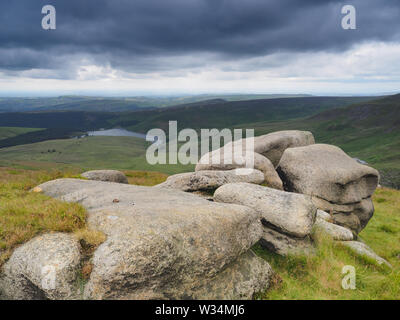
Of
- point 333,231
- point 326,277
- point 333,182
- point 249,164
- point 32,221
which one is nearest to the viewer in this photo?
point 32,221

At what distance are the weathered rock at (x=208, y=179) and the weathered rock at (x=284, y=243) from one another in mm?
6074

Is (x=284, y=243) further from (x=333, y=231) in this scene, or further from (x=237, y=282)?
(x=333, y=231)

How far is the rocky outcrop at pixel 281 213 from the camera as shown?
1349 cm

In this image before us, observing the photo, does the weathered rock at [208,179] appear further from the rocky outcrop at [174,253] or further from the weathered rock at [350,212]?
the rocky outcrop at [174,253]

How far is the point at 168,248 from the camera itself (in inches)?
352

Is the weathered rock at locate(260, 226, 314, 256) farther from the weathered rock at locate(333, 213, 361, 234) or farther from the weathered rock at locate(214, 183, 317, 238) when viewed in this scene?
the weathered rock at locate(333, 213, 361, 234)

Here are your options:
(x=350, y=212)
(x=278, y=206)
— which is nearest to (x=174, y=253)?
(x=278, y=206)

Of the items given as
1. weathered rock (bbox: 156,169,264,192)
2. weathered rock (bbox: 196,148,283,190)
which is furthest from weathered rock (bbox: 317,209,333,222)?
weathered rock (bbox: 156,169,264,192)

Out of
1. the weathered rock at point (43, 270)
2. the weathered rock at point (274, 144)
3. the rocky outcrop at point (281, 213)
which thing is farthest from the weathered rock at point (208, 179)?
the weathered rock at point (43, 270)

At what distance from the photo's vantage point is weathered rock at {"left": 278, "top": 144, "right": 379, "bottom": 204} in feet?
69.3

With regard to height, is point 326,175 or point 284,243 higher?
point 326,175

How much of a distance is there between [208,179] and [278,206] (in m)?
6.28

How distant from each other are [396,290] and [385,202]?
2751 centimetres
